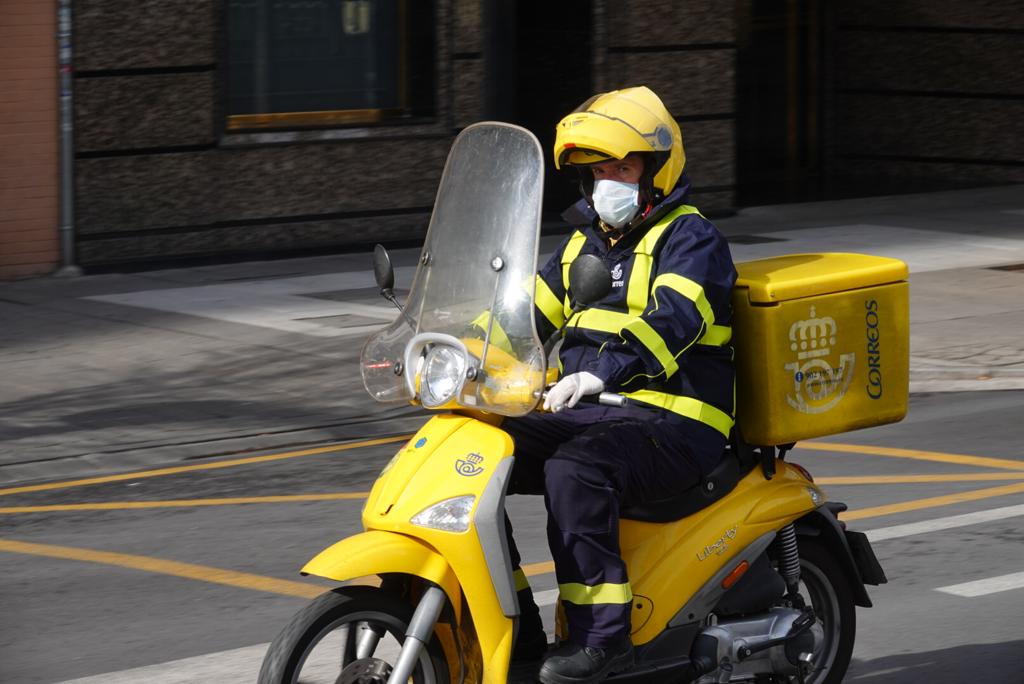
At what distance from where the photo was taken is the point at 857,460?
8.63 m

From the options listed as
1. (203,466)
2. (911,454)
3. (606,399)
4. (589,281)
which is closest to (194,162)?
(203,466)

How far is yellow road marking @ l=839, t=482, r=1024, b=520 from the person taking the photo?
24.9 feet

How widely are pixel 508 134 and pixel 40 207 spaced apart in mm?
10171

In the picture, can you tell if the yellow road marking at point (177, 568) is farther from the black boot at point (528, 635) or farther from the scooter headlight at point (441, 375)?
the scooter headlight at point (441, 375)

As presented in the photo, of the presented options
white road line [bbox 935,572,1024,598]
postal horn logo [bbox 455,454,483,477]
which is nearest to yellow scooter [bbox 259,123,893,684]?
postal horn logo [bbox 455,454,483,477]

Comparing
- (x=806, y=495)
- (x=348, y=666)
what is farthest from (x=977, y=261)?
(x=348, y=666)

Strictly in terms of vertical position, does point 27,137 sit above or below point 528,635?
above

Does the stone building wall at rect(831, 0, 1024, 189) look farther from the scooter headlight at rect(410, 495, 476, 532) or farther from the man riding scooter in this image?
the scooter headlight at rect(410, 495, 476, 532)

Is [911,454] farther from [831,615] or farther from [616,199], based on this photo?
[616,199]

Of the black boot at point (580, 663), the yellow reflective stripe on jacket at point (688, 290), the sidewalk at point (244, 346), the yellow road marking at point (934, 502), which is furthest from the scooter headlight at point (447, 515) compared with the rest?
the sidewalk at point (244, 346)

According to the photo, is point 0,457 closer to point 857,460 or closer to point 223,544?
point 223,544

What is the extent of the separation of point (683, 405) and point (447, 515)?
775 mm

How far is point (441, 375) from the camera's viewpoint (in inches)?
177

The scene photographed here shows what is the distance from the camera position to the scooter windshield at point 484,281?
14.6ft
